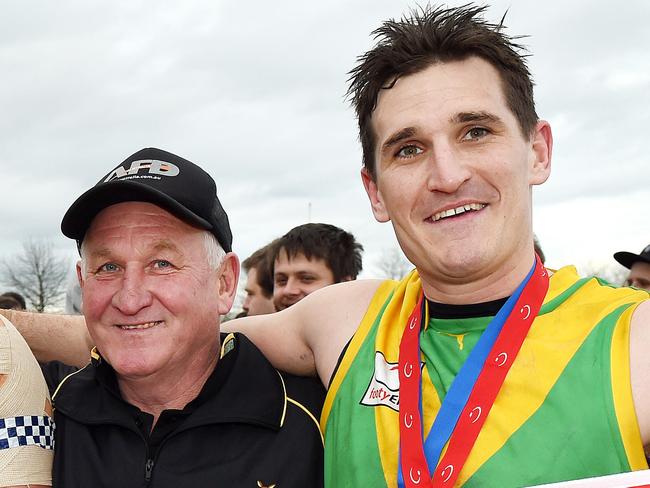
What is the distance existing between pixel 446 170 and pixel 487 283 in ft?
1.58

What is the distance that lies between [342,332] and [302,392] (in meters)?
0.30

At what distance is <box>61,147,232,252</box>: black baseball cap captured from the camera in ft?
8.96

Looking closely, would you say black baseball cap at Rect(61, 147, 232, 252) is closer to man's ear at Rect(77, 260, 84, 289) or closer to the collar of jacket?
man's ear at Rect(77, 260, 84, 289)

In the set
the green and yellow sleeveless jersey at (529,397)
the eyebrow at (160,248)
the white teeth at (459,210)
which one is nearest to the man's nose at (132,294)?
the eyebrow at (160,248)

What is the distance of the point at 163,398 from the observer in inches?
112

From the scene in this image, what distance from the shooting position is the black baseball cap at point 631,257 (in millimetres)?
7523

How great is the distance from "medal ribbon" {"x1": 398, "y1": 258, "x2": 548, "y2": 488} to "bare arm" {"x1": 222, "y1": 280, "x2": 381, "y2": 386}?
1.46ft

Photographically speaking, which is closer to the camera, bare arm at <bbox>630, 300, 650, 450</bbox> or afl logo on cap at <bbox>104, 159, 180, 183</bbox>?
bare arm at <bbox>630, 300, 650, 450</bbox>

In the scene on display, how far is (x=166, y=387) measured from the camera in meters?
2.85

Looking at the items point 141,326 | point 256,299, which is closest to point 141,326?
point 141,326

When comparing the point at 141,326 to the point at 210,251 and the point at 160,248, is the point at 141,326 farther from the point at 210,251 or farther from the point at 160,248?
the point at 210,251

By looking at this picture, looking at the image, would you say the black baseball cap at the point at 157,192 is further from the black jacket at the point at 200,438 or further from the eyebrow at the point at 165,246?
the black jacket at the point at 200,438

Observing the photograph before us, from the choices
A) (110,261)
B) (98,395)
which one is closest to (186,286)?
(110,261)

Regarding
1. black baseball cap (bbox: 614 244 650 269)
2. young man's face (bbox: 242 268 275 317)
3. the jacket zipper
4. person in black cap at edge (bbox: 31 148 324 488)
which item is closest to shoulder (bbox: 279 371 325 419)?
person in black cap at edge (bbox: 31 148 324 488)
